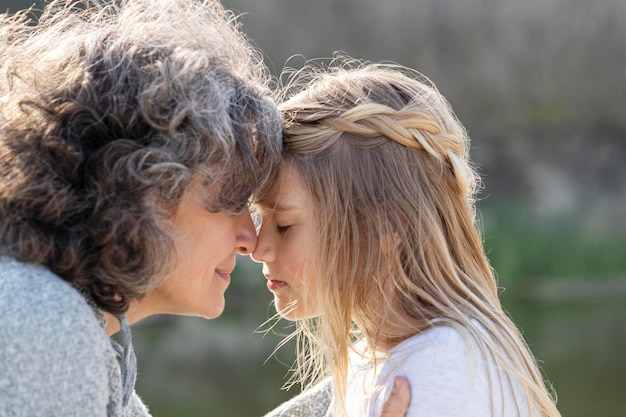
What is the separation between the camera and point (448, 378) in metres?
1.47

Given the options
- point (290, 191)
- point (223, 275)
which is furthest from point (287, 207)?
point (223, 275)

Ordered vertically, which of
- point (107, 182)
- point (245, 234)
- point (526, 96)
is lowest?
point (526, 96)

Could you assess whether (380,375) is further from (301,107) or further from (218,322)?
(218,322)

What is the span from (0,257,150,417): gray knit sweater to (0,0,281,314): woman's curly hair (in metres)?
0.06

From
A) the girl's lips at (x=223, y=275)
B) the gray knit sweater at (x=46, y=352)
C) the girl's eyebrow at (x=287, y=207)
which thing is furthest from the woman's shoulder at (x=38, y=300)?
the girl's eyebrow at (x=287, y=207)

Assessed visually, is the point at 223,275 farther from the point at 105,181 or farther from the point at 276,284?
the point at 105,181

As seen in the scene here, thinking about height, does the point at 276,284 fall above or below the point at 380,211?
below

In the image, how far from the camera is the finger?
1492 mm

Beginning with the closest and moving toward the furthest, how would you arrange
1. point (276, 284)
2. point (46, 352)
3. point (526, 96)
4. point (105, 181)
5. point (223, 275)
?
point (46, 352) → point (105, 181) → point (223, 275) → point (276, 284) → point (526, 96)

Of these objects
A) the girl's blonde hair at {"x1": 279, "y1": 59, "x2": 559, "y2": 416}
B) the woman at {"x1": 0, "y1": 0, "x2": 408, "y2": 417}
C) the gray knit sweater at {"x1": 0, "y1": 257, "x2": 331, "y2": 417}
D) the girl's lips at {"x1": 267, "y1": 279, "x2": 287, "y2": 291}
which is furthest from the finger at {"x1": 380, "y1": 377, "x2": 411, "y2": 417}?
the gray knit sweater at {"x1": 0, "y1": 257, "x2": 331, "y2": 417}

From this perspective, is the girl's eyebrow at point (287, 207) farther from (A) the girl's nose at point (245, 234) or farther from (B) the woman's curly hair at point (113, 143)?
(B) the woman's curly hair at point (113, 143)

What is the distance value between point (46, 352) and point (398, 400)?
0.58 meters

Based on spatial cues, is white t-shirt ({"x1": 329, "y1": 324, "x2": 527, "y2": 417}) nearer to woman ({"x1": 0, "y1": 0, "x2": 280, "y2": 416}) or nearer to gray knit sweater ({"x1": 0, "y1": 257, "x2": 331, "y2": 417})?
woman ({"x1": 0, "y1": 0, "x2": 280, "y2": 416})

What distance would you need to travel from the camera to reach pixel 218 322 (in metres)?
6.61
